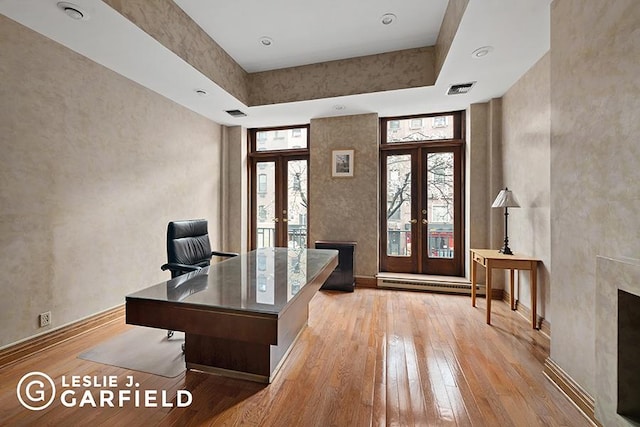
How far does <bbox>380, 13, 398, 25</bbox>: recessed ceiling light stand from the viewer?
108 inches

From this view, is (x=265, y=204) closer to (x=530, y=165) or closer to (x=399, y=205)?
(x=399, y=205)

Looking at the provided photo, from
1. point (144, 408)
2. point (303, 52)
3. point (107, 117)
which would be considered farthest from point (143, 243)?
point (303, 52)

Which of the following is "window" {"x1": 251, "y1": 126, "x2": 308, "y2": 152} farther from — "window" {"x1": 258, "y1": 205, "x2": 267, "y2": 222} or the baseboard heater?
the baseboard heater

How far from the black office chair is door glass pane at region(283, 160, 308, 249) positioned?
212 centimetres

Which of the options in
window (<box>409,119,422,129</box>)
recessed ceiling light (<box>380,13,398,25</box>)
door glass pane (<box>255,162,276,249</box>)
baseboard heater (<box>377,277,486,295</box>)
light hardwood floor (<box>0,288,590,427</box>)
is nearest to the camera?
light hardwood floor (<box>0,288,590,427</box>)

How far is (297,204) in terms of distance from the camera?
4.94m

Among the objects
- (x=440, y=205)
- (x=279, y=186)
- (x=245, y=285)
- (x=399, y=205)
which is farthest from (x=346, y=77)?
(x=245, y=285)

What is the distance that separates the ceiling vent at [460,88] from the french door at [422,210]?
3.00 feet

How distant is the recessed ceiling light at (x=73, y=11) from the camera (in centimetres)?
195

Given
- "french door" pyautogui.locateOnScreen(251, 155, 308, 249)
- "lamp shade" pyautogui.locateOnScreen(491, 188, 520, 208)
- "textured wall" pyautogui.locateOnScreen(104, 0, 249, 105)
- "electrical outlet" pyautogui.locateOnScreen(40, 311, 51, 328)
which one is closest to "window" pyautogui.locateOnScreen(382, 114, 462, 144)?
"lamp shade" pyautogui.locateOnScreen(491, 188, 520, 208)

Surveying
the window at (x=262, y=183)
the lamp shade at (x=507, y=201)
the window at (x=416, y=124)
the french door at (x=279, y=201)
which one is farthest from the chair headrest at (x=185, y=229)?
the window at (x=416, y=124)

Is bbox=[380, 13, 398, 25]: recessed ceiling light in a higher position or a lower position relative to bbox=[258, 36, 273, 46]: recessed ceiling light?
lower

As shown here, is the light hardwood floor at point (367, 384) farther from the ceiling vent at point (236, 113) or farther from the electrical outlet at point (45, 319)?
the ceiling vent at point (236, 113)

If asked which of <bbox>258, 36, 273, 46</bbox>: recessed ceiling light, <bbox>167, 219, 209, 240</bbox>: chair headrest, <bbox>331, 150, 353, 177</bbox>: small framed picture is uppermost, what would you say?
<bbox>258, 36, 273, 46</bbox>: recessed ceiling light
